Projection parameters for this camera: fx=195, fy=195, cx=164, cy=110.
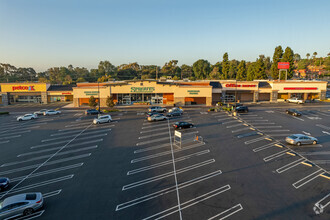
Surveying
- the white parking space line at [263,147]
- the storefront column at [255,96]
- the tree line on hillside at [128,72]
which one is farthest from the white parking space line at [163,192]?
the tree line on hillside at [128,72]

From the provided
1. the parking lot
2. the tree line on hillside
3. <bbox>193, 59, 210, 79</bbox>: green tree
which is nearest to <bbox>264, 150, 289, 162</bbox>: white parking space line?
the parking lot

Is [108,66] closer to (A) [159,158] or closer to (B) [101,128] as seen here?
(B) [101,128]

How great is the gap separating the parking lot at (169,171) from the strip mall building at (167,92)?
23167 mm

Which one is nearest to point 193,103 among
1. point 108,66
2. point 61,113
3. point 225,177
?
point 61,113

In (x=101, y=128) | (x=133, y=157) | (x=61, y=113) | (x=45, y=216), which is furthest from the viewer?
(x=61, y=113)

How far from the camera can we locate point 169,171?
1911cm

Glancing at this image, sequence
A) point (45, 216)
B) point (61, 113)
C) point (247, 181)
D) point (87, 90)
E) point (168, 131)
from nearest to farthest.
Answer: point (45, 216) < point (247, 181) < point (168, 131) < point (61, 113) < point (87, 90)

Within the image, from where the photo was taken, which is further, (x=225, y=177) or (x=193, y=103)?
(x=193, y=103)

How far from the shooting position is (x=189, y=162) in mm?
20844

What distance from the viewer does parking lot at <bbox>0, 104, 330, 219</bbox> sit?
13927 mm

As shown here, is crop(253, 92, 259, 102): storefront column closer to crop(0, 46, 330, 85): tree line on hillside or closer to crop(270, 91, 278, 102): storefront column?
crop(270, 91, 278, 102): storefront column

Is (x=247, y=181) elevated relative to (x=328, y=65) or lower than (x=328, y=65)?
lower

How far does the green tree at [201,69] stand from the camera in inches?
5074

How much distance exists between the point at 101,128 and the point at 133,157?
1426cm
